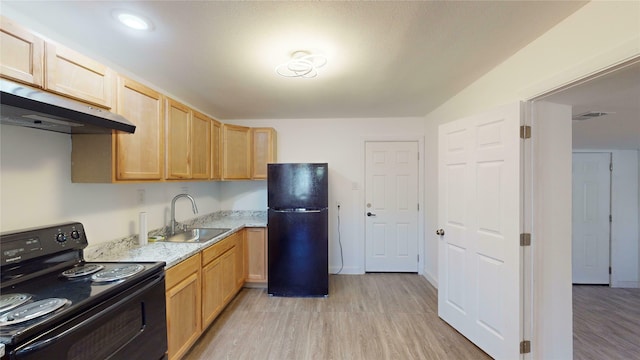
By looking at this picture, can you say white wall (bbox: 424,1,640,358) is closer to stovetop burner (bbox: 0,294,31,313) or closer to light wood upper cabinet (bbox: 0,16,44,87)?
light wood upper cabinet (bbox: 0,16,44,87)

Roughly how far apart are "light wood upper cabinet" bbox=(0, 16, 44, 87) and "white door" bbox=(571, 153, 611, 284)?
548 centimetres

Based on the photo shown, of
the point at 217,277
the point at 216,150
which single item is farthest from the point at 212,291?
the point at 216,150

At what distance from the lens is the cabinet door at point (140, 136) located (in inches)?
65.9

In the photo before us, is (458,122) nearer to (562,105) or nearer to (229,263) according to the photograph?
(562,105)

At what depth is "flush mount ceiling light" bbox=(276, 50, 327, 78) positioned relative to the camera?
71.4 inches

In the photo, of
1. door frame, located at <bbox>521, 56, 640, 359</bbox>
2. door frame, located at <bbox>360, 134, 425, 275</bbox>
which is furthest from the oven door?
door frame, located at <bbox>360, 134, 425, 275</bbox>

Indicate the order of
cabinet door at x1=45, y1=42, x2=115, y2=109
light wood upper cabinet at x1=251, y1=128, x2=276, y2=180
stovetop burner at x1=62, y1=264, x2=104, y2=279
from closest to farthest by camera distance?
cabinet door at x1=45, y1=42, x2=115, y2=109 → stovetop burner at x1=62, y1=264, x2=104, y2=279 → light wood upper cabinet at x1=251, y1=128, x2=276, y2=180

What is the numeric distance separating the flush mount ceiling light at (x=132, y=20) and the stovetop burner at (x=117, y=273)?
1.47 metres

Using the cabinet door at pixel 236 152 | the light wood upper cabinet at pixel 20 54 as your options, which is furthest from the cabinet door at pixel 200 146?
the light wood upper cabinet at pixel 20 54

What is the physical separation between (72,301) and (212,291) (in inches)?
52.2

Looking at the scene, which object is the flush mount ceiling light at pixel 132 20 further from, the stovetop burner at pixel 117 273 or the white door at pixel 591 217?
the white door at pixel 591 217

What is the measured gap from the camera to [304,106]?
125 inches

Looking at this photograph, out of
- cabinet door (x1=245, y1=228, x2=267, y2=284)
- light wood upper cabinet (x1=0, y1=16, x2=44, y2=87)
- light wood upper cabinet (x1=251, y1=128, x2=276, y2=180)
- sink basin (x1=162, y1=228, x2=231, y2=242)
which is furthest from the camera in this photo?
light wood upper cabinet (x1=251, y1=128, x2=276, y2=180)

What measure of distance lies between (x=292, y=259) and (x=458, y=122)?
7.66ft
